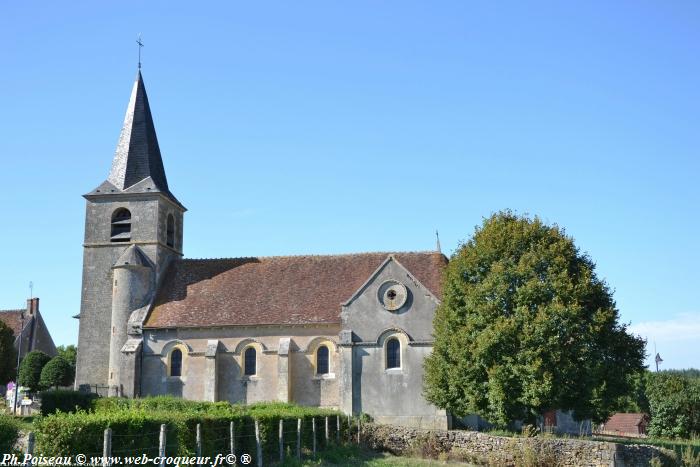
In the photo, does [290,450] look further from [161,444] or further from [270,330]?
[270,330]

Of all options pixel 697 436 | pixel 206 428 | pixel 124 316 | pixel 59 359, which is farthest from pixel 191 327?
pixel 697 436

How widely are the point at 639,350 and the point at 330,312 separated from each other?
14.3m

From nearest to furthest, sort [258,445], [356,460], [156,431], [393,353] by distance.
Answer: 1. [156,431]
2. [258,445]
3. [356,460]
4. [393,353]

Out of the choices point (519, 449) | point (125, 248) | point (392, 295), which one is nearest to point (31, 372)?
point (125, 248)

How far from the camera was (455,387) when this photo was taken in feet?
93.6

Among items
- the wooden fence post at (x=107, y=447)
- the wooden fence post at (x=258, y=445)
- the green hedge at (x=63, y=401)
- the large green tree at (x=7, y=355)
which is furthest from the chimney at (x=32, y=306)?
the wooden fence post at (x=107, y=447)

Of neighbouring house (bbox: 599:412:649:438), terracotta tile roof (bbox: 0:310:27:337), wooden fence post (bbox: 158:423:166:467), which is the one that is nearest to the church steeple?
terracotta tile roof (bbox: 0:310:27:337)

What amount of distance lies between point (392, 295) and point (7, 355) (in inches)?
1205

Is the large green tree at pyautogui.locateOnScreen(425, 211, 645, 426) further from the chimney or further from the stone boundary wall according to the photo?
the chimney

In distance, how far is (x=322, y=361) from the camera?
35.3 metres

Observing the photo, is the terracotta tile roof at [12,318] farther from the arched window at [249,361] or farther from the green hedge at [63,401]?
the arched window at [249,361]

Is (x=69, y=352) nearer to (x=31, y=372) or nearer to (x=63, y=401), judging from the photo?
(x=31, y=372)

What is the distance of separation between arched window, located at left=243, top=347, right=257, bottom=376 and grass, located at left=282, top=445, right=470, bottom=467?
10.5m

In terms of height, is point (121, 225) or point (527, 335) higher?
point (121, 225)
